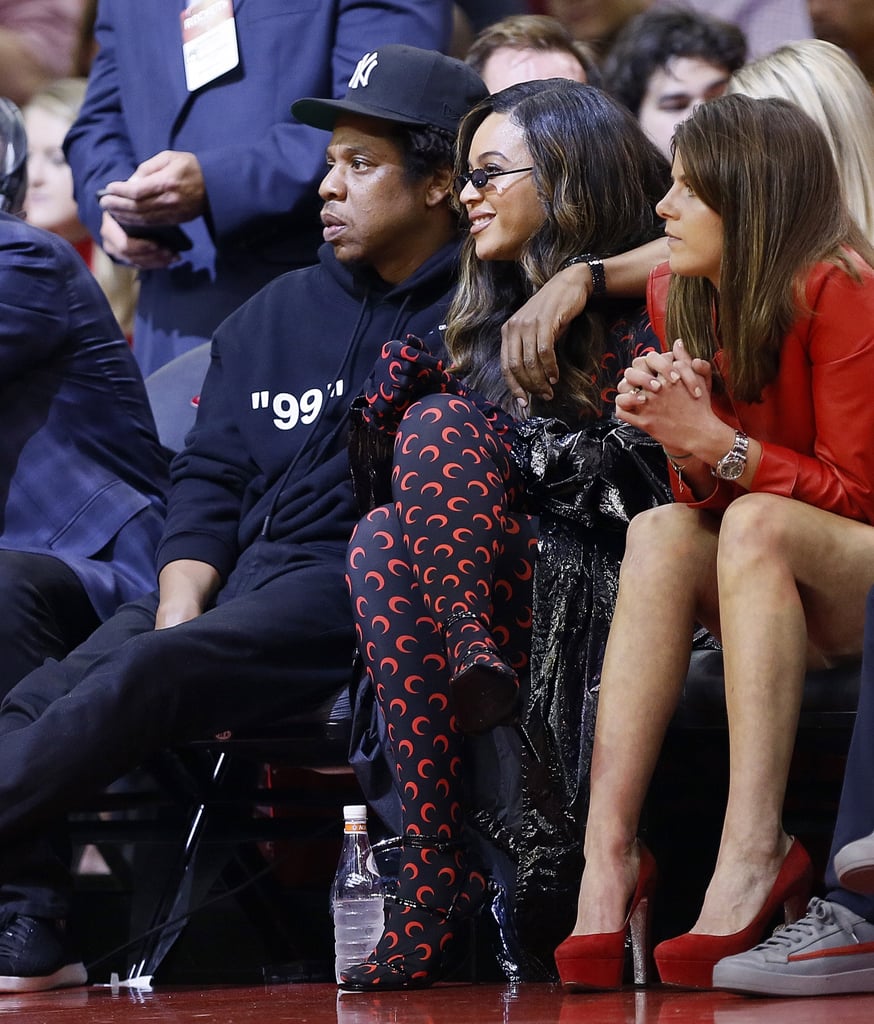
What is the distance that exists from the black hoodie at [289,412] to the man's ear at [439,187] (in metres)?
0.09

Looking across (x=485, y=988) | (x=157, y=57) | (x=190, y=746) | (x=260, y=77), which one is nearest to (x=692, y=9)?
(x=260, y=77)

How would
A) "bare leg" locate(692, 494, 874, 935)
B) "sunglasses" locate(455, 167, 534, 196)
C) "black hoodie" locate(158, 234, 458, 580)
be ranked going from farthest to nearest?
"black hoodie" locate(158, 234, 458, 580)
"sunglasses" locate(455, 167, 534, 196)
"bare leg" locate(692, 494, 874, 935)

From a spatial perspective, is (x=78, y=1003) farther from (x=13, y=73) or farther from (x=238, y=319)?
(x=13, y=73)

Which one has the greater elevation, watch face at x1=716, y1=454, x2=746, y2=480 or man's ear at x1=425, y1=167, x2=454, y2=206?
man's ear at x1=425, y1=167, x2=454, y2=206

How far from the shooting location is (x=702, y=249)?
1893 millimetres

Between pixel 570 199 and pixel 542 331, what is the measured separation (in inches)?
10.8

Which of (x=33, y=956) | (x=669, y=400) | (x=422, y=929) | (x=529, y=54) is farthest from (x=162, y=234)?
(x=422, y=929)

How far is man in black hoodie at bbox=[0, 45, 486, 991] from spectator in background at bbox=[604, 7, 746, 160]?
557 mm

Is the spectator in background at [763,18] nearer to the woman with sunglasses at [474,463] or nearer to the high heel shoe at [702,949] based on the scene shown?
the woman with sunglasses at [474,463]

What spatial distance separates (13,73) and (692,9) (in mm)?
1938

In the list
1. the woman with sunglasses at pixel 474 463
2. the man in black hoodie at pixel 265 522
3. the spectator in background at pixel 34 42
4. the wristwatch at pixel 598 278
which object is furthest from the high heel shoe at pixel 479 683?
the spectator in background at pixel 34 42

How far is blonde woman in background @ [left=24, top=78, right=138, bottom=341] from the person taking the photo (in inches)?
158

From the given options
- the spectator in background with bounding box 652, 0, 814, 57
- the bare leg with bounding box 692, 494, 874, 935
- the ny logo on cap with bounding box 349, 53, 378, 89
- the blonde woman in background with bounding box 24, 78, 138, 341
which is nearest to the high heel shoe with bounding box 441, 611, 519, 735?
the bare leg with bounding box 692, 494, 874, 935

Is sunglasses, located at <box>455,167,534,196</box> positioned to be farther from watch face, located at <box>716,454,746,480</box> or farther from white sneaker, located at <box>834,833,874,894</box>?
white sneaker, located at <box>834,833,874,894</box>
